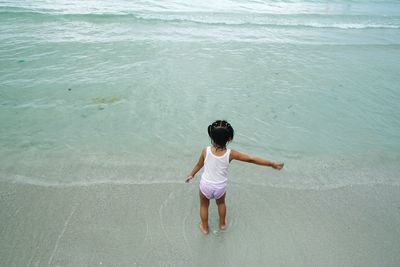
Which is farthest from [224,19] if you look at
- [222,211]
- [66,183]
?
[222,211]

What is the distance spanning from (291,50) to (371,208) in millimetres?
6626

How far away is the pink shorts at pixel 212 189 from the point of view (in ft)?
9.52

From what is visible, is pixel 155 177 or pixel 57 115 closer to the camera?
pixel 155 177

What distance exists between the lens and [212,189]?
9.55ft

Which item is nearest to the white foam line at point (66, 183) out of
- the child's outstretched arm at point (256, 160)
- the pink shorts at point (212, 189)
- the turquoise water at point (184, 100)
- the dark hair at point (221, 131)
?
the turquoise water at point (184, 100)

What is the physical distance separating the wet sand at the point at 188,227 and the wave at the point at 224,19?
991cm

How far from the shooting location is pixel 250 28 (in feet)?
39.5

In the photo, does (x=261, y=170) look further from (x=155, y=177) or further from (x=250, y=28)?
(x=250, y=28)

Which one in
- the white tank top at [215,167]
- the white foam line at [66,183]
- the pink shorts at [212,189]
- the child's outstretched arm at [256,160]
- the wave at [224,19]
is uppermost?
the child's outstretched arm at [256,160]

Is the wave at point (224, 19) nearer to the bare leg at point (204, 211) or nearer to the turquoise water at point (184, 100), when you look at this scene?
the turquoise water at point (184, 100)

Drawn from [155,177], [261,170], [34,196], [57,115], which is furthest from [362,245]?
[57,115]

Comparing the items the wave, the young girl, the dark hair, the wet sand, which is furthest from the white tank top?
the wave

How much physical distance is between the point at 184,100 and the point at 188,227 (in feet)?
10.7

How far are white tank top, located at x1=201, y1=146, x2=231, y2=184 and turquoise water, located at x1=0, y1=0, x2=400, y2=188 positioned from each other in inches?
44.1
